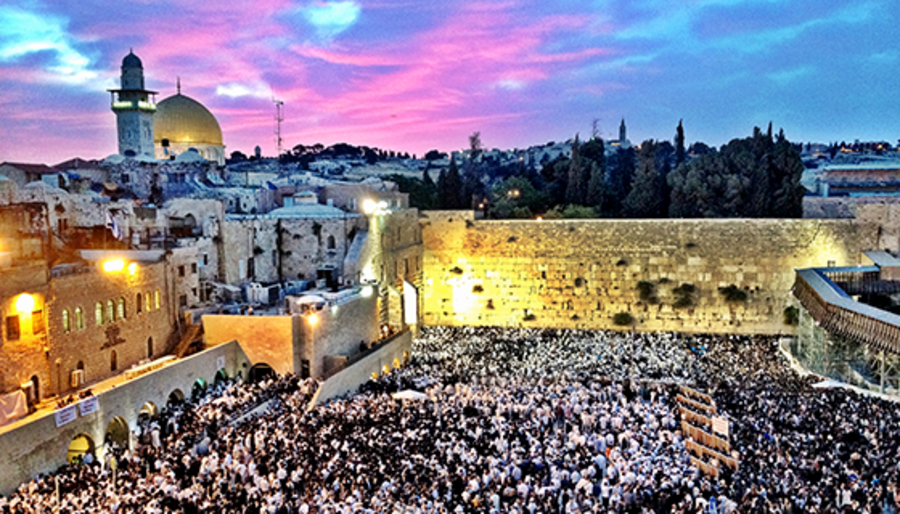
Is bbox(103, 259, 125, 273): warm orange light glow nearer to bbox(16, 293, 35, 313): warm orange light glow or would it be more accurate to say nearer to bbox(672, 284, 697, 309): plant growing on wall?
bbox(16, 293, 35, 313): warm orange light glow

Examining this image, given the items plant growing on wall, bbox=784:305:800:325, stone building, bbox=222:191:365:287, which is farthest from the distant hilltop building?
plant growing on wall, bbox=784:305:800:325

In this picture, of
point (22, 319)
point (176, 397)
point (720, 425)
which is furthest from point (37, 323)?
point (720, 425)

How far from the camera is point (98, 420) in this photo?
14164 millimetres

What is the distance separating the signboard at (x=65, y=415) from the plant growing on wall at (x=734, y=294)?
23.1 meters

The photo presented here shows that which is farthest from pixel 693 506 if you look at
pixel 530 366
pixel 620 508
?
pixel 530 366

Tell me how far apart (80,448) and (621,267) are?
68.2 ft

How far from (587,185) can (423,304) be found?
43.4 ft

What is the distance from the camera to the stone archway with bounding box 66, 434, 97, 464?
14004 millimetres

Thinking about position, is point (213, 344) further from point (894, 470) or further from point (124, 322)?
point (894, 470)

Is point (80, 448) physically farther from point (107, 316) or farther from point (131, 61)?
point (131, 61)

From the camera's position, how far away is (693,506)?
1105 cm

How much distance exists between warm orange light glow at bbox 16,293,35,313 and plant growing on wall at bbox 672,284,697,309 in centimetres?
2247

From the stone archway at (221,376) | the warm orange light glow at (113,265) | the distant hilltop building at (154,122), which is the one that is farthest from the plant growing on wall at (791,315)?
Answer: the distant hilltop building at (154,122)

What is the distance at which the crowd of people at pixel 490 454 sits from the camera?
11250mm
